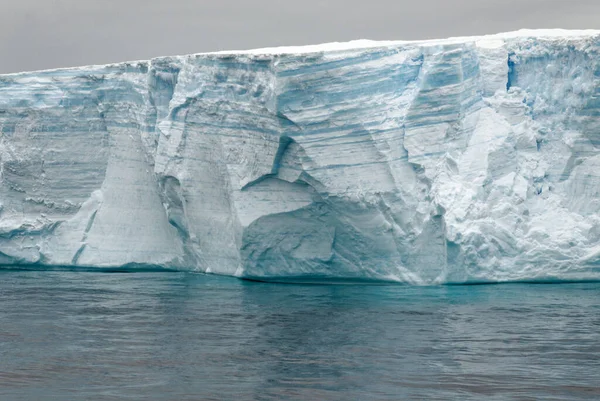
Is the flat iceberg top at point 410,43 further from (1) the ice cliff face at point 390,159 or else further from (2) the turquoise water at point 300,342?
(2) the turquoise water at point 300,342

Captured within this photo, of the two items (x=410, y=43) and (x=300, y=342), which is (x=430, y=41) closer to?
(x=410, y=43)

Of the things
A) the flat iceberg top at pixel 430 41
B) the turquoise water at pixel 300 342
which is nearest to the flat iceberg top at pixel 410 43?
the flat iceberg top at pixel 430 41

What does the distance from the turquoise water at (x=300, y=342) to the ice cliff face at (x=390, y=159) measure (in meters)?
0.55

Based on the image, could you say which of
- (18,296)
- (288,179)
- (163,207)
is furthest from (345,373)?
(163,207)

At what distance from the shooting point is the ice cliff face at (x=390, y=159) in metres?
13.1

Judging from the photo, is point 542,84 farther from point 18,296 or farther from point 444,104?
point 18,296

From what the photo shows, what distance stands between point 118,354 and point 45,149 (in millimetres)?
7639

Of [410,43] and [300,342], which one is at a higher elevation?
[410,43]

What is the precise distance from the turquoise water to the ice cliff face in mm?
549

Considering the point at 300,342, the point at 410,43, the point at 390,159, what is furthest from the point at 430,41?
the point at 300,342

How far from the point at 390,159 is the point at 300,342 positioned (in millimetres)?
4051

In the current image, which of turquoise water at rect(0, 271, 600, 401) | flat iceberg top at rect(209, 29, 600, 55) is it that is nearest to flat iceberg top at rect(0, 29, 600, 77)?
flat iceberg top at rect(209, 29, 600, 55)

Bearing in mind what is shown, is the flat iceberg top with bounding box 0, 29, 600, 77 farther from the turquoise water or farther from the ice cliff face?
the turquoise water

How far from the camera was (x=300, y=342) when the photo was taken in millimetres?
9773
